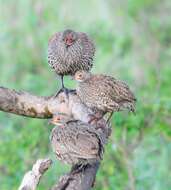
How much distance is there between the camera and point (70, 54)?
24.6ft

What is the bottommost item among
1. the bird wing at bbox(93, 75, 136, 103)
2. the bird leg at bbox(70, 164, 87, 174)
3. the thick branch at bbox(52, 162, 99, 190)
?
the bird leg at bbox(70, 164, 87, 174)

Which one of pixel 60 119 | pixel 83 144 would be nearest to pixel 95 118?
pixel 60 119

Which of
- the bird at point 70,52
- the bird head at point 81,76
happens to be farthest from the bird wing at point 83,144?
the bird at point 70,52

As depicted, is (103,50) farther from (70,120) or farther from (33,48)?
(70,120)

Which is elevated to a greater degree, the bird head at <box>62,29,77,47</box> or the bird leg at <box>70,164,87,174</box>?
the bird head at <box>62,29,77,47</box>

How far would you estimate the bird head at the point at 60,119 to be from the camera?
6064 mm

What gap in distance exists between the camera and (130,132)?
7922 mm

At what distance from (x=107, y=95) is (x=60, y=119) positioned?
1.37 ft

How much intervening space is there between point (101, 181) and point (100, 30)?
359 centimetres

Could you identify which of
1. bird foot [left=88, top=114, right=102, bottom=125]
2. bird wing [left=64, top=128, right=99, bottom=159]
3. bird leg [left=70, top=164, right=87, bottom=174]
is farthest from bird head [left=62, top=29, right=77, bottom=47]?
bird leg [left=70, top=164, right=87, bottom=174]

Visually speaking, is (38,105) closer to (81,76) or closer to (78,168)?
(81,76)

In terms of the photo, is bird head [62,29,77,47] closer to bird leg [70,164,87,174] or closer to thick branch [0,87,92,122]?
thick branch [0,87,92,122]

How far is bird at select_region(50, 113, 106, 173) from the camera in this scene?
18.3ft

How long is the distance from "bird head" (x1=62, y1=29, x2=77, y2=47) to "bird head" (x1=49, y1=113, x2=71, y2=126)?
1.30 m
